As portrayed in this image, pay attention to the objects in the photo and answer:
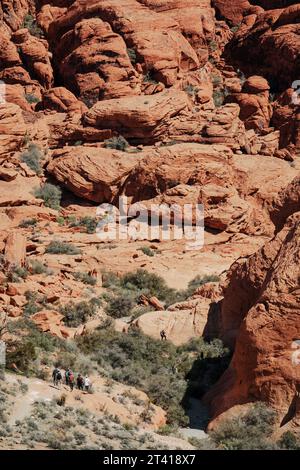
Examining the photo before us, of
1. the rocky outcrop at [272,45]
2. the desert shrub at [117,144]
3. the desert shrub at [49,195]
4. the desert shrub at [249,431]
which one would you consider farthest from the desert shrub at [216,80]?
the desert shrub at [249,431]

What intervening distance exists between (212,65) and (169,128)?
33.0 feet

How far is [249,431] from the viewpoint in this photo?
1916 cm

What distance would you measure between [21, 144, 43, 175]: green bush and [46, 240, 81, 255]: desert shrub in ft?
23.9

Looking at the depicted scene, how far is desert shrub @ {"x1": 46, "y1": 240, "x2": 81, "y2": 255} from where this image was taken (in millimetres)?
32562

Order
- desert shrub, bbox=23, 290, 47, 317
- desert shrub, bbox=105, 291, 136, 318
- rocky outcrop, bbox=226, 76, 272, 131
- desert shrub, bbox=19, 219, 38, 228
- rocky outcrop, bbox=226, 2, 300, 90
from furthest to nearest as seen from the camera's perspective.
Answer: rocky outcrop, bbox=226, 2, 300, 90 → rocky outcrop, bbox=226, 76, 272, 131 → desert shrub, bbox=19, 219, 38, 228 → desert shrub, bbox=105, 291, 136, 318 → desert shrub, bbox=23, 290, 47, 317

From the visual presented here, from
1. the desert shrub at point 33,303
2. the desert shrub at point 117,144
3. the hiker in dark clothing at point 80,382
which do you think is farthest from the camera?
the desert shrub at point 117,144

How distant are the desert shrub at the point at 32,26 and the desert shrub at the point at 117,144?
46.0ft

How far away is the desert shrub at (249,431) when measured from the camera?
742 inches

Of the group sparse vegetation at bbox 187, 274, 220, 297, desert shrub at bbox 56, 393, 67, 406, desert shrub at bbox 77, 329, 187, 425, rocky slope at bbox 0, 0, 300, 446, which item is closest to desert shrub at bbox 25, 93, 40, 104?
rocky slope at bbox 0, 0, 300, 446

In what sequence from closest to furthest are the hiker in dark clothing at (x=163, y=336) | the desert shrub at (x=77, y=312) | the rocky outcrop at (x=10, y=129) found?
the hiker in dark clothing at (x=163, y=336) → the desert shrub at (x=77, y=312) → the rocky outcrop at (x=10, y=129)

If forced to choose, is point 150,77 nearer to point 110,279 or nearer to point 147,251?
point 147,251

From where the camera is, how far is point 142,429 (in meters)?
19.6

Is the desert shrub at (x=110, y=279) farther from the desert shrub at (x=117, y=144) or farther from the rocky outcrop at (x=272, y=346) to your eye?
the rocky outcrop at (x=272, y=346)

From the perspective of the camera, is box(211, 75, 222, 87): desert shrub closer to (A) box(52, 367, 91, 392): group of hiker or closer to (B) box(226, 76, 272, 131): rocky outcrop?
(B) box(226, 76, 272, 131): rocky outcrop
